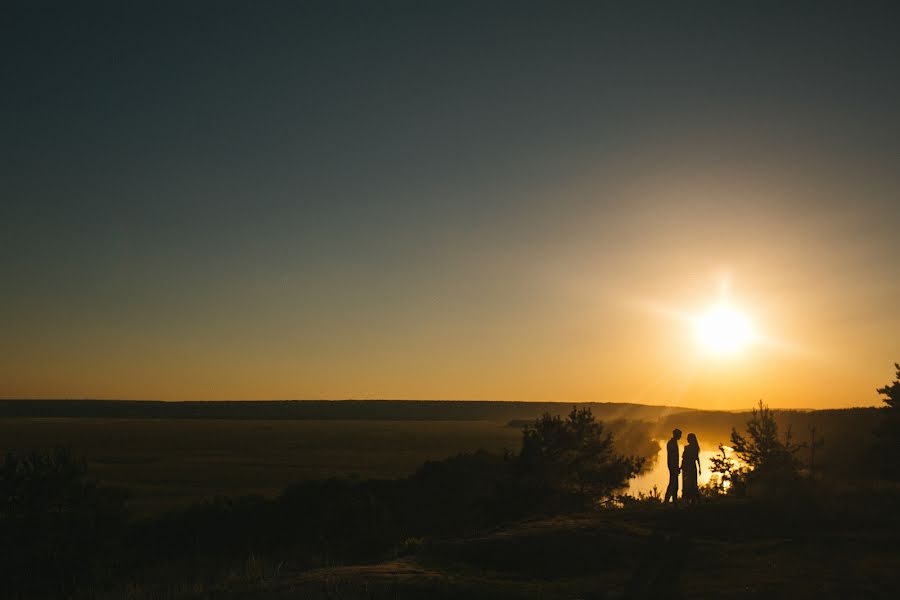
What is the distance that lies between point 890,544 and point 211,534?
33386mm

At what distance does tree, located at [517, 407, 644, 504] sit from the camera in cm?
3291

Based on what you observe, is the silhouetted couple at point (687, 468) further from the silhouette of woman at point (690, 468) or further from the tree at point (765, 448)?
the tree at point (765, 448)

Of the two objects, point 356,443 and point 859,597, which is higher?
point 859,597

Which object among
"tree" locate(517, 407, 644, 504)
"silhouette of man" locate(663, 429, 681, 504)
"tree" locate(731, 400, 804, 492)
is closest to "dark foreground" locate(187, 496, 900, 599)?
"silhouette of man" locate(663, 429, 681, 504)

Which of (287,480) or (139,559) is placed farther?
(287,480)

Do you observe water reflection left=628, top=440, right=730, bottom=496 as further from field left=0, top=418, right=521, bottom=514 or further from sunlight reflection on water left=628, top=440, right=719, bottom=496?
field left=0, top=418, right=521, bottom=514

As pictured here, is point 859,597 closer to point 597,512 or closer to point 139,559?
point 597,512

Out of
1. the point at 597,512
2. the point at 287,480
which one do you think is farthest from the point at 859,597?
the point at 287,480

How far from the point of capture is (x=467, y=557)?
13.1 m

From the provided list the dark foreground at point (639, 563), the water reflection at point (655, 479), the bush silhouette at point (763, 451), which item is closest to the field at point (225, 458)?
the water reflection at point (655, 479)

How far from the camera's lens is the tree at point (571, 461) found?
32906mm

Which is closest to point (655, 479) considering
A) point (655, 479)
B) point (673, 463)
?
point (655, 479)

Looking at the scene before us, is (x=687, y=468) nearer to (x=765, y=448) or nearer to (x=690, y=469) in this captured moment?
(x=690, y=469)

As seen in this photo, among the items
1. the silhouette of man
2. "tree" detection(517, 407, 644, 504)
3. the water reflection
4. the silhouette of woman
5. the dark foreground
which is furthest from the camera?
the water reflection
